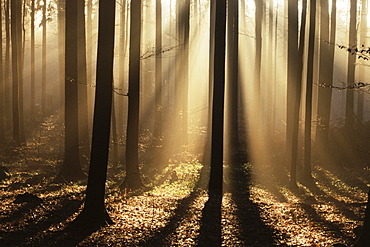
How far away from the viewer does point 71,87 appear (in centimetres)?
1447

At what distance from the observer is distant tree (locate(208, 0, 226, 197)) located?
1327cm

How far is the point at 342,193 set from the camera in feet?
53.3

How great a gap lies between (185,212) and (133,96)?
4.77 meters

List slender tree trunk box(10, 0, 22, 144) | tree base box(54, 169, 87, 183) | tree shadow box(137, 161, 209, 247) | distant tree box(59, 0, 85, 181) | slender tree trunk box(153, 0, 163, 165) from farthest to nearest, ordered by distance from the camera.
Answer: slender tree trunk box(153, 0, 163, 165) → slender tree trunk box(10, 0, 22, 144) → tree base box(54, 169, 87, 183) → distant tree box(59, 0, 85, 181) → tree shadow box(137, 161, 209, 247)

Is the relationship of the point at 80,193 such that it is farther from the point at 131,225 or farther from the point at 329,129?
the point at 329,129

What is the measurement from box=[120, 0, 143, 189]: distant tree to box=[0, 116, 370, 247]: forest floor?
800 mm

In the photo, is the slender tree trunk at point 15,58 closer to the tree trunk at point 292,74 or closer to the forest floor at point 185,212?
the forest floor at point 185,212

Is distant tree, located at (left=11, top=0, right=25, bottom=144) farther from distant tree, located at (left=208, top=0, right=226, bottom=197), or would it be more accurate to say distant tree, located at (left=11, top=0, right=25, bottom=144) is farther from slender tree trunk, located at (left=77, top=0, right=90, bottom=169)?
distant tree, located at (left=208, top=0, right=226, bottom=197)

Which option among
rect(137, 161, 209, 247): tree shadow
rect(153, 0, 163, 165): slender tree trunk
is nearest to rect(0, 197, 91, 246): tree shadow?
rect(137, 161, 209, 247): tree shadow

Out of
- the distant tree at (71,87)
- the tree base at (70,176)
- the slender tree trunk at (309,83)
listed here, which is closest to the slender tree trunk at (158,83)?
the tree base at (70,176)

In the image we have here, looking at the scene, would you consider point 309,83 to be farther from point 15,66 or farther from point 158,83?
point 15,66

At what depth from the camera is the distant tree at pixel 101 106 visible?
8.84 m

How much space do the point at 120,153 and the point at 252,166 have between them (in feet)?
24.7

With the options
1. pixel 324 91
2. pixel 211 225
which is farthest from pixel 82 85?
pixel 324 91
